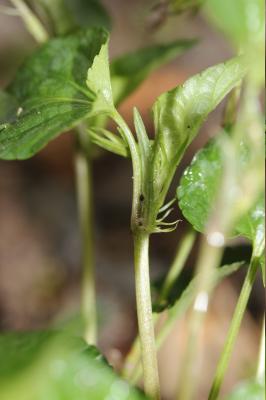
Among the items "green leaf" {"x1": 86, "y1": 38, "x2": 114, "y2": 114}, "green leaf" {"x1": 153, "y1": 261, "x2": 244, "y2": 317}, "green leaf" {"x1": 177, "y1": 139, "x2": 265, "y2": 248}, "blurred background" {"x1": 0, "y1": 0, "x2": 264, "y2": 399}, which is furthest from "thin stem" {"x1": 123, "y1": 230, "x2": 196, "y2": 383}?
"blurred background" {"x1": 0, "y1": 0, "x2": 264, "y2": 399}

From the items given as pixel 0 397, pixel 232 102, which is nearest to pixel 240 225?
pixel 232 102

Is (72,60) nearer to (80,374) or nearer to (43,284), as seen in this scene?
(80,374)

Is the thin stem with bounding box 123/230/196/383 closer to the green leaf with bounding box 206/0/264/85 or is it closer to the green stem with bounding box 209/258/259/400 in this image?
the green stem with bounding box 209/258/259/400

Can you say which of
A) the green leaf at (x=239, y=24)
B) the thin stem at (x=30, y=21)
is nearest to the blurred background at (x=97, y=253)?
the thin stem at (x=30, y=21)

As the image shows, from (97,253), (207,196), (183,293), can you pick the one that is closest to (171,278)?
(183,293)

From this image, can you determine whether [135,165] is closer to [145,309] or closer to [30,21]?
[145,309]

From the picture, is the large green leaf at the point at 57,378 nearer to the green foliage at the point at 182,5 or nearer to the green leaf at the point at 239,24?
the green leaf at the point at 239,24
